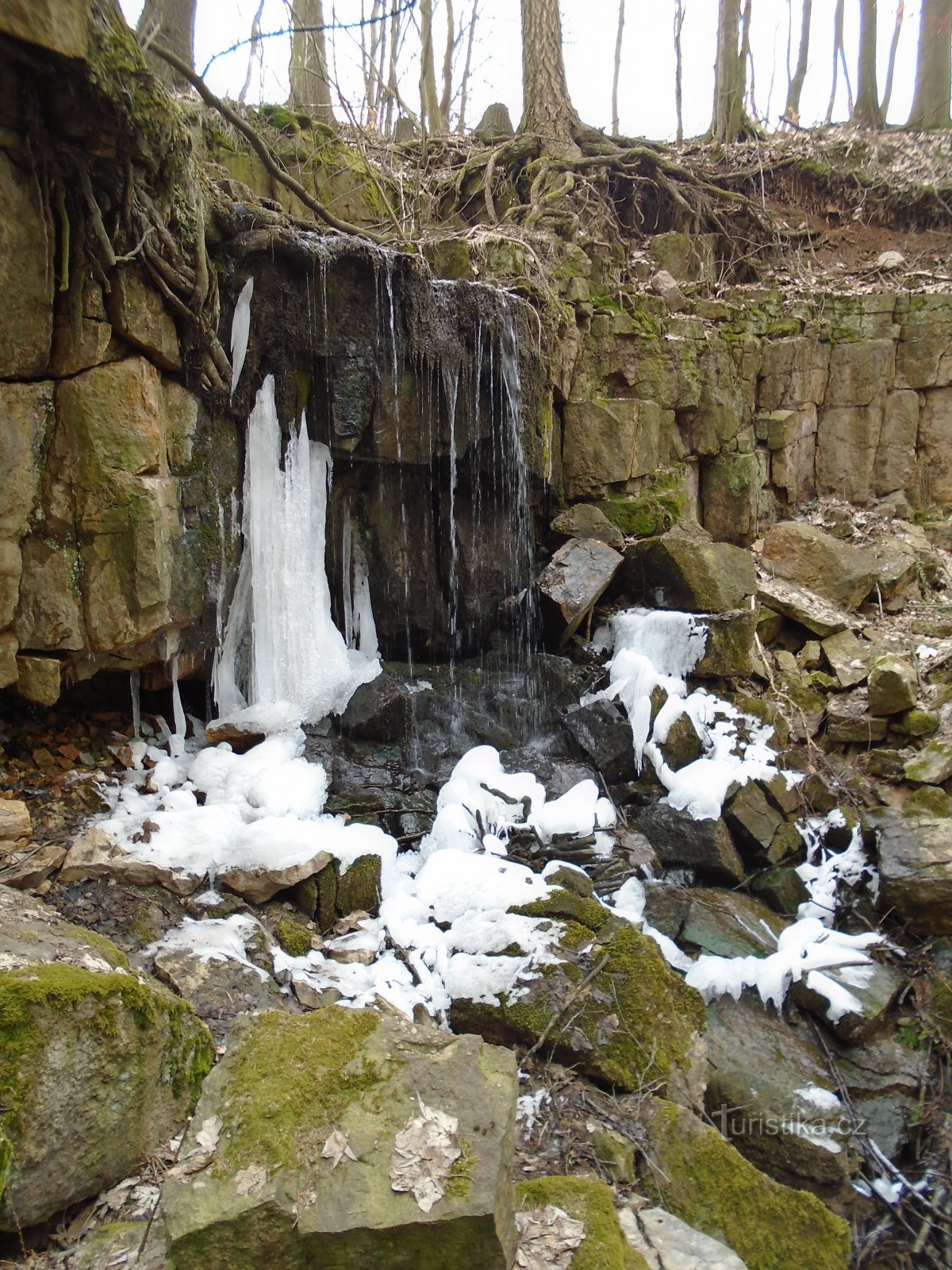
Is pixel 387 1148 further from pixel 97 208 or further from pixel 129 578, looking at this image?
pixel 97 208

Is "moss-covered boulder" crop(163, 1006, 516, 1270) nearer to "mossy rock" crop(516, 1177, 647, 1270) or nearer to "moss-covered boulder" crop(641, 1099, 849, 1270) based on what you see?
"mossy rock" crop(516, 1177, 647, 1270)

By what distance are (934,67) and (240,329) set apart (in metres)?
13.5

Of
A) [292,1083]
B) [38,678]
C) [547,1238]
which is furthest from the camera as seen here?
[38,678]

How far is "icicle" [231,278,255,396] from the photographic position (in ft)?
17.9

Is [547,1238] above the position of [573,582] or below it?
below

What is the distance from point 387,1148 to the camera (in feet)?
6.20

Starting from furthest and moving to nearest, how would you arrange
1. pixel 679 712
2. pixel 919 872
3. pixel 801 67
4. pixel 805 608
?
pixel 801 67, pixel 805 608, pixel 679 712, pixel 919 872

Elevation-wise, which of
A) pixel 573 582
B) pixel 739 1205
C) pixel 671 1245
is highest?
pixel 573 582

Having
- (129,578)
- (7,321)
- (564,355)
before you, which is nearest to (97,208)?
(7,321)

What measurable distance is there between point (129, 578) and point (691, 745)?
4.14m

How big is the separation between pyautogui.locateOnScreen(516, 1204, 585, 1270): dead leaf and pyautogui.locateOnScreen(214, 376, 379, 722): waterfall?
429 cm

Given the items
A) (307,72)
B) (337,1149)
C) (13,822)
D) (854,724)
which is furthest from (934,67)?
(337,1149)

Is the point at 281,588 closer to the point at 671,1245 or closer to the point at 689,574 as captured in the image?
the point at 689,574

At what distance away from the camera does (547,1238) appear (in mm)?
1966
